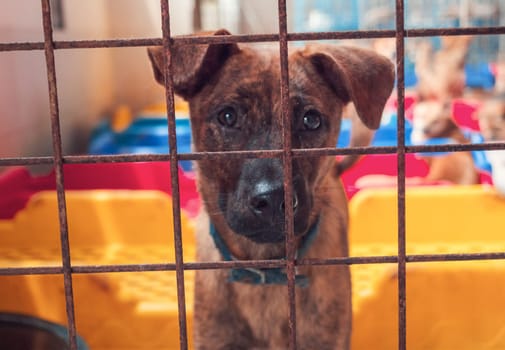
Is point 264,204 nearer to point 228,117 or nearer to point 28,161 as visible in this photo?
point 228,117

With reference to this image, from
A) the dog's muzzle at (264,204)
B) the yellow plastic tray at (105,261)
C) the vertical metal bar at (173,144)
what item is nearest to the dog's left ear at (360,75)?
the dog's muzzle at (264,204)

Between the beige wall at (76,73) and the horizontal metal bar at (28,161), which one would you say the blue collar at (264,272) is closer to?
the horizontal metal bar at (28,161)

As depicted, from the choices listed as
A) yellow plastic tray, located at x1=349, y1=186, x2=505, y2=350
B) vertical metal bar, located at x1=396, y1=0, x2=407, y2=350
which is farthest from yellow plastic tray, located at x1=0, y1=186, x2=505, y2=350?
vertical metal bar, located at x1=396, y1=0, x2=407, y2=350

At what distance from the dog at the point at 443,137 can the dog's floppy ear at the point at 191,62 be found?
201cm

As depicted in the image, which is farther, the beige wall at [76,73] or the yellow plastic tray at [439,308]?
the beige wall at [76,73]

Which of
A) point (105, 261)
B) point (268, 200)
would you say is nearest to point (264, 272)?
point (268, 200)

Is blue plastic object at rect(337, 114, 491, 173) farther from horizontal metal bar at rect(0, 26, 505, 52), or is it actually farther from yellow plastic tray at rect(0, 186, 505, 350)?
horizontal metal bar at rect(0, 26, 505, 52)

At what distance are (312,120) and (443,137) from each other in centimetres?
216

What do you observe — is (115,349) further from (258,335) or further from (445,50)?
(445,50)

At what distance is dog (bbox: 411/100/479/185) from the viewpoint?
345 centimetres

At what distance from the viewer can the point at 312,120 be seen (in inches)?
66.1

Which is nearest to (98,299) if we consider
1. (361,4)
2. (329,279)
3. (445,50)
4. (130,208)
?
(130,208)

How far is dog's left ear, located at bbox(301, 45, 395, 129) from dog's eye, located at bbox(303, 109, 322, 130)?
0.10 metres

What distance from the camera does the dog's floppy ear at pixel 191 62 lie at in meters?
1.49
